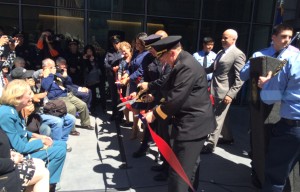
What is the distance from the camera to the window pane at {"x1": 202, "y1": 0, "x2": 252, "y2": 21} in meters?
8.22

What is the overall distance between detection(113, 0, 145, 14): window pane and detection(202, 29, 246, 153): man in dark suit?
13.2 feet

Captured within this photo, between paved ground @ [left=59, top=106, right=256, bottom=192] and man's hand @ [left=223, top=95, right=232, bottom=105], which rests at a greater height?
man's hand @ [left=223, top=95, right=232, bottom=105]

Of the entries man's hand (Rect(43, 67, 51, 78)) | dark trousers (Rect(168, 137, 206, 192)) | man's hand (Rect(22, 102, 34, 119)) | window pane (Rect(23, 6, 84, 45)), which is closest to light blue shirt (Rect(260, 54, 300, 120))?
dark trousers (Rect(168, 137, 206, 192))

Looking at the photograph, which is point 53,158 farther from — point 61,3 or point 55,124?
point 61,3

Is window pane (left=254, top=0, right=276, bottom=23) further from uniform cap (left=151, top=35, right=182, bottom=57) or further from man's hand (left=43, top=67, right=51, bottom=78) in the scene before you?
uniform cap (left=151, top=35, right=182, bottom=57)

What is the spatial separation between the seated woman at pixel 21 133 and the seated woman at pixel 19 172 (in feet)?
0.44

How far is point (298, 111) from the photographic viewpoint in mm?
2518

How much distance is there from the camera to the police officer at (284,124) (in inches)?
99.3

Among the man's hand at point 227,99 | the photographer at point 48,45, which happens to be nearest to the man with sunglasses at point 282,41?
the man's hand at point 227,99

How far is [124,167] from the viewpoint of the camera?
4031 mm

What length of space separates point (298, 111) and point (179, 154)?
1.11 meters

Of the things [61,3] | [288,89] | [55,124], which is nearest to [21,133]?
[55,124]

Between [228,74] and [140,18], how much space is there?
13.9 feet

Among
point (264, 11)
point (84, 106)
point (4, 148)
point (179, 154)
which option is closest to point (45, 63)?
point (84, 106)
